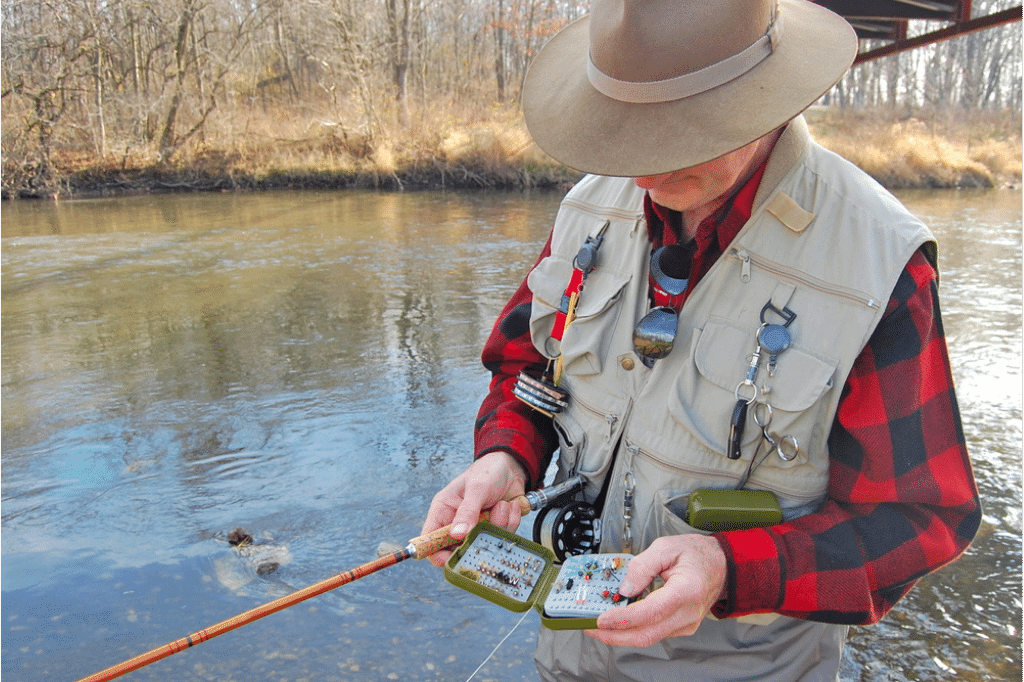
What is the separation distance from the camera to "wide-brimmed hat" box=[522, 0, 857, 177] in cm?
143

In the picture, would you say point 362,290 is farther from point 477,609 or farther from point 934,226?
point 934,226

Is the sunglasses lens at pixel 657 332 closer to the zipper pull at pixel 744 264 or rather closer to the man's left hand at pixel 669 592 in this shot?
the zipper pull at pixel 744 264

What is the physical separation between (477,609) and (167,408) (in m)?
3.32

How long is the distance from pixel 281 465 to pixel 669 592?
3.76 metres

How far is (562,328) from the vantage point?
203 centimetres

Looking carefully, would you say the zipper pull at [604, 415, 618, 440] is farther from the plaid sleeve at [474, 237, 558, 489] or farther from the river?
the river

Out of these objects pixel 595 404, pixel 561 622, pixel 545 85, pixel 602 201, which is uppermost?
pixel 545 85

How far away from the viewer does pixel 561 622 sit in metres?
1.52

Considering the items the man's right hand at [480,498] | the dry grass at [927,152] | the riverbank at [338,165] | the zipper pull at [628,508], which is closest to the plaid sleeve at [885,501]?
the zipper pull at [628,508]

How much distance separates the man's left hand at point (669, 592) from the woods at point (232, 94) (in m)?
21.8

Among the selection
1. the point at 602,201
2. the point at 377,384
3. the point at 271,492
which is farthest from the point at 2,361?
the point at 602,201

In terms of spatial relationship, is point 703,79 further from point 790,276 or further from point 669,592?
point 669,592

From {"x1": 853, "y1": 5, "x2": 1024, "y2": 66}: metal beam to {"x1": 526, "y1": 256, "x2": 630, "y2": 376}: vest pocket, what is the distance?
18.2ft

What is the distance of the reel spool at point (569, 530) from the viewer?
1897 mm
